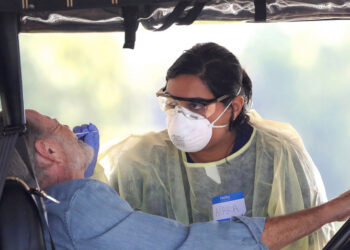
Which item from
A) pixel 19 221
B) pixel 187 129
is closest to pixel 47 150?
pixel 19 221

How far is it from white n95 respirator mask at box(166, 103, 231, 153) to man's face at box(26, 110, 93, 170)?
63 cm

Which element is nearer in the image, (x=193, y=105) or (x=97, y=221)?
(x=97, y=221)

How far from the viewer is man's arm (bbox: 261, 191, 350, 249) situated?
1.87 meters

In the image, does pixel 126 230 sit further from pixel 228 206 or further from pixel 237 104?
pixel 237 104

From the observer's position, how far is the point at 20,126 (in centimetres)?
184


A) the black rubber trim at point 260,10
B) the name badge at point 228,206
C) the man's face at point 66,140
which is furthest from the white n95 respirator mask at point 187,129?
the man's face at point 66,140

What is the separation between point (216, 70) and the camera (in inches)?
101

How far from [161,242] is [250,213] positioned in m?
0.86

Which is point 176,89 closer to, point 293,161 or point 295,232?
point 293,161

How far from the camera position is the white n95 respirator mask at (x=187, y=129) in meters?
2.48

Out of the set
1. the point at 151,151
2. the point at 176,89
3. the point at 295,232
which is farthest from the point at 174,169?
the point at 295,232

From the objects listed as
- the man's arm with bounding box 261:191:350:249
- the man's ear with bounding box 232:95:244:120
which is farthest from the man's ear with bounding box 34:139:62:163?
the man's ear with bounding box 232:95:244:120

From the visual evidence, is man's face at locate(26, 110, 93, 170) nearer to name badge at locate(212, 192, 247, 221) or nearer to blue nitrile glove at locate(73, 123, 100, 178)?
blue nitrile glove at locate(73, 123, 100, 178)

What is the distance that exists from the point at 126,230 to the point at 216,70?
1.02 meters
